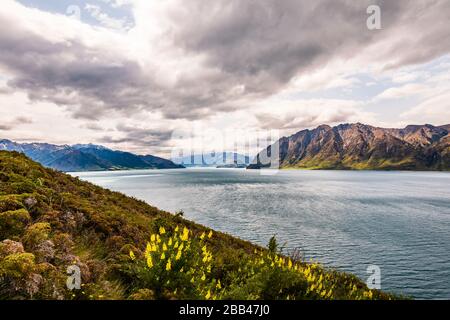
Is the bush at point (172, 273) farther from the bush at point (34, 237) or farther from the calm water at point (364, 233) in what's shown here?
the calm water at point (364, 233)

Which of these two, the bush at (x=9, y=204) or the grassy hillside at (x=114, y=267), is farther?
the bush at (x=9, y=204)

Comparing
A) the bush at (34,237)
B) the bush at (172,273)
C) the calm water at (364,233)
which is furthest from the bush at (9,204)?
the calm water at (364,233)

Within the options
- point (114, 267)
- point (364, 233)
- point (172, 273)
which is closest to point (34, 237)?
point (114, 267)

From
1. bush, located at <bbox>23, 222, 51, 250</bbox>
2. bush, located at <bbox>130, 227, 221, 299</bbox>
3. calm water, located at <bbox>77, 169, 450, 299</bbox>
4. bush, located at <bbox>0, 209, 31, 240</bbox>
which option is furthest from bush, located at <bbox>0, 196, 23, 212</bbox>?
calm water, located at <bbox>77, 169, 450, 299</bbox>

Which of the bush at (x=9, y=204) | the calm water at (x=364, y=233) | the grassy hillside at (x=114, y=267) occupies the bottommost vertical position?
the calm water at (x=364, y=233)

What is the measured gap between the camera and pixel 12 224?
8.64m

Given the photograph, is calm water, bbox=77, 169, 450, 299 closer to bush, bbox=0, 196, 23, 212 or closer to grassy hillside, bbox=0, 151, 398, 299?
grassy hillside, bbox=0, 151, 398, 299

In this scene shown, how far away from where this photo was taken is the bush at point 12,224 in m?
8.24

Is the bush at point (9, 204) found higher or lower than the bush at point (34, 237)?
higher

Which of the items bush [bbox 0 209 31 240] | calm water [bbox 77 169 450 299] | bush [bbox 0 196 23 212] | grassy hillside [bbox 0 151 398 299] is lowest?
calm water [bbox 77 169 450 299]

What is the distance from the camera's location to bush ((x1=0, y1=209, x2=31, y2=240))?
824cm

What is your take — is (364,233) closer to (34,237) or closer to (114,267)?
(114,267)

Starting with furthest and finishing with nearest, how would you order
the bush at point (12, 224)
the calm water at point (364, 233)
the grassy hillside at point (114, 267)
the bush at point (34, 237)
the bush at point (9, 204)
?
the calm water at point (364, 233) → the bush at point (9, 204) → the bush at point (12, 224) → the bush at point (34, 237) → the grassy hillside at point (114, 267)
